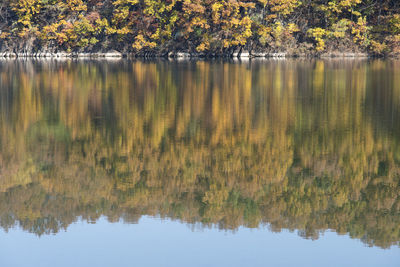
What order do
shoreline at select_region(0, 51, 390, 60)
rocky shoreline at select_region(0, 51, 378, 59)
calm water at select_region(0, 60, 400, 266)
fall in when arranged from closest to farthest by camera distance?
calm water at select_region(0, 60, 400, 266), shoreline at select_region(0, 51, 390, 60), rocky shoreline at select_region(0, 51, 378, 59)

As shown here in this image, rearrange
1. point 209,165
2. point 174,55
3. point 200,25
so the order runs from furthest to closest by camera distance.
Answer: point 174,55, point 200,25, point 209,165

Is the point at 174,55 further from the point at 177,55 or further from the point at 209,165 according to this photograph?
the point at 209,165

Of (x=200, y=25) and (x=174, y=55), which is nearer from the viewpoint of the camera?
(x=200, y=25)

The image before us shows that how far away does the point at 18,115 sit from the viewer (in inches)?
742

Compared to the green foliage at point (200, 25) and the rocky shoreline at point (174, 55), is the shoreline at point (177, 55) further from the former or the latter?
the green foliage at point (200, 25)

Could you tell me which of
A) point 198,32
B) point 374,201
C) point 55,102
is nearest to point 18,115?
point 55,102

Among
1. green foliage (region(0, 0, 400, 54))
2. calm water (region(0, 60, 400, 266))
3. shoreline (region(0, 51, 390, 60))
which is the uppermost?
green foliage (region(0, 0, 400, 54))

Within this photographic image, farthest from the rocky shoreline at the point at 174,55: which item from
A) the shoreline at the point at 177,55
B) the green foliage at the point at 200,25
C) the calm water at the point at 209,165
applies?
the calm water at the point at 209,165

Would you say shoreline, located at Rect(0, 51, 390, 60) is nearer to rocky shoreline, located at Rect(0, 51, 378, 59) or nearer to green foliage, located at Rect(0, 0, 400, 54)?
rocky shoreline, located at Rect(0, 51, 378, 59)

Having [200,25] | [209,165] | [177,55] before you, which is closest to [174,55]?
[177,55]

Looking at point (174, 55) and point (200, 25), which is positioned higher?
point (200, 25)

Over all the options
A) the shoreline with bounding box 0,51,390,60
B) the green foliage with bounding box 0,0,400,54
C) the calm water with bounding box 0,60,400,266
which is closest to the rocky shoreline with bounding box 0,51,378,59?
the shoreline with bounding box 0,51,390,60

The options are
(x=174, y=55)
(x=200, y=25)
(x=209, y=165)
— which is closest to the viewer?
(x=209, y=165)

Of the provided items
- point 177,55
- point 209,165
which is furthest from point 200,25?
point 209,165
